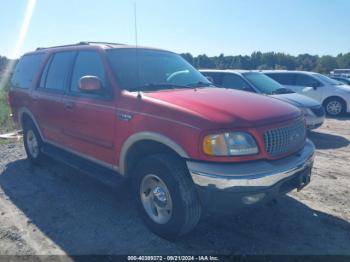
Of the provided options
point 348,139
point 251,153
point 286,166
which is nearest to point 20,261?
point 251,153

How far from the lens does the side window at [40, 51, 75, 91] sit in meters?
4.84

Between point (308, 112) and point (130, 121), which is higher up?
point (130, 121)

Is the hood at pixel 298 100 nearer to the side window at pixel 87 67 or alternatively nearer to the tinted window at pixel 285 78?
the tinted window at pixel 285 78

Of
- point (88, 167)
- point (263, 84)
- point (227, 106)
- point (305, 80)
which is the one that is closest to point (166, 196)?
point (227, 106)

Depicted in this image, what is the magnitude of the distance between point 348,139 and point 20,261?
8055 mm

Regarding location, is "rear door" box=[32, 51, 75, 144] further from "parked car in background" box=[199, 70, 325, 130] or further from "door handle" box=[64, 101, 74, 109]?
"parked car in background" box=[199, 70, 325, 130]

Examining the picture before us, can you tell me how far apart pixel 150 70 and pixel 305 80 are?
31.4 feet

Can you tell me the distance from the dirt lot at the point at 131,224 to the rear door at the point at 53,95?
87cm

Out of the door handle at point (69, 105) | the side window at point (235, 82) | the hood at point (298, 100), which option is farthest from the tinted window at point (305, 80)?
the door handle at point (69, 105)

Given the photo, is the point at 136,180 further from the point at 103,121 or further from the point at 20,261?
the point at 20,261

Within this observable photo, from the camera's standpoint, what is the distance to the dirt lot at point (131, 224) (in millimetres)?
3355

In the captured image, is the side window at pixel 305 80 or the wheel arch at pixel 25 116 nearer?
the wheel arch at pixel 25 116

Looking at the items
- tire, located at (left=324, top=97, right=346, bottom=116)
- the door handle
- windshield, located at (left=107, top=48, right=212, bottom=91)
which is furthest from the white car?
the door handle

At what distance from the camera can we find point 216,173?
→ 288 cm
